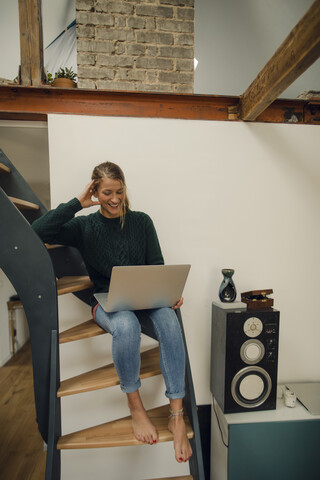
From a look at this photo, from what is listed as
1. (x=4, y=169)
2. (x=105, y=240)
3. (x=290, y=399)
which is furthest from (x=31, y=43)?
(x=290, y=399)

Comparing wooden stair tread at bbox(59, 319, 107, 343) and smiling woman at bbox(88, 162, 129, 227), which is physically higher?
smiling woman at bbox(88, 162, 129, 227)

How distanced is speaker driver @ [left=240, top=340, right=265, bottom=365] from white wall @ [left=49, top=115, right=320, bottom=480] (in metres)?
0.36

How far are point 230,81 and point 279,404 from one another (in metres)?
3.31

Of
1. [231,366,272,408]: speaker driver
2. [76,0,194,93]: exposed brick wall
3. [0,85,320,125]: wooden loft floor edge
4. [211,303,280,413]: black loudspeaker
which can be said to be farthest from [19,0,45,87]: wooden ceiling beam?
[231,366,272,408]: speaker driver

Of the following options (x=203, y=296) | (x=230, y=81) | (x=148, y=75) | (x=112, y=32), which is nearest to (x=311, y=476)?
(x=203, y=296)

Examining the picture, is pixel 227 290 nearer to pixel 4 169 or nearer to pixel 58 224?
pixel 58 224

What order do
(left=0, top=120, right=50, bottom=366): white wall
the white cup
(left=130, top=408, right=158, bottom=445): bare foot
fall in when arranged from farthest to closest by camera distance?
(left=0, top=120, right=50, bottom=366): white wall, the white cup, (left=130, top=408, right=158, bottom=445): bare foot

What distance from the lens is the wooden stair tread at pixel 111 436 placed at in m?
1.15

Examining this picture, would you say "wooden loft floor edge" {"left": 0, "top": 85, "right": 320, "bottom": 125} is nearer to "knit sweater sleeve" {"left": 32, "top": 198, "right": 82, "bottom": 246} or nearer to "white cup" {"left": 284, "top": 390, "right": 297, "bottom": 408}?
"knit sweater sleeve" {"left": 32, "top": 198, "right": 82, "bottom": 246}

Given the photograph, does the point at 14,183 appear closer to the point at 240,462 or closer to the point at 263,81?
the point at 263,81

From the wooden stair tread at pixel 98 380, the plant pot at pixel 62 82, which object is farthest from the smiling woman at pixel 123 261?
the plant pot at pixel 62 82

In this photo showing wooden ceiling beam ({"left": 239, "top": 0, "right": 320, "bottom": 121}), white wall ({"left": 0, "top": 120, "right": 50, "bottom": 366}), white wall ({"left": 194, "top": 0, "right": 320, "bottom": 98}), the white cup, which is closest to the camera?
wooden ceiling beam ({"left": 239, "top": 0, "right": 320, "bottom": 121})

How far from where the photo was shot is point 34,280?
125cm

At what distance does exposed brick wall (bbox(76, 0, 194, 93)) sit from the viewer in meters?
2.02
